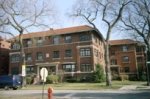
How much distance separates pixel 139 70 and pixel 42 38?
25.0m

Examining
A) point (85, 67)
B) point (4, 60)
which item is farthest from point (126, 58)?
point (4, 60)

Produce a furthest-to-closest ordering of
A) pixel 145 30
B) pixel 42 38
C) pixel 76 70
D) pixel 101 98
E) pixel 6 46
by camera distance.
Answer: pixel 6 46, pixel 42 38, pixel 76 70, pixel 145 30, pixel 101 98

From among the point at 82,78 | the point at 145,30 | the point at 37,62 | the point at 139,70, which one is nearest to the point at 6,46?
the point at 37,62

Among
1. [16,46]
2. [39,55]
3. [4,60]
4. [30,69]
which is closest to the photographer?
[39,55]

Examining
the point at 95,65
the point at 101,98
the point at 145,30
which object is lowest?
the point at 101,98

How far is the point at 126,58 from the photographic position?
73.4 meters

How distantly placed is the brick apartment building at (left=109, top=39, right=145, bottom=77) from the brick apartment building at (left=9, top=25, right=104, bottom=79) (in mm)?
12677

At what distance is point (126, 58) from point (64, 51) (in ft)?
69.9

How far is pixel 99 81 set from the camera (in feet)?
171

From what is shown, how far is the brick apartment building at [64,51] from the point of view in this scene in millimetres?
55812

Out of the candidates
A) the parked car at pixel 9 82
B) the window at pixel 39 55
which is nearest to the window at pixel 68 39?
the window at pixel 39 55

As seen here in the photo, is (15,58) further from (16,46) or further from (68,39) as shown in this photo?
(68,39)

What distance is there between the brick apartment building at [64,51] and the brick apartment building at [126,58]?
1268 cm

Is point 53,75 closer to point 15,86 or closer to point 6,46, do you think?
point 15,86
